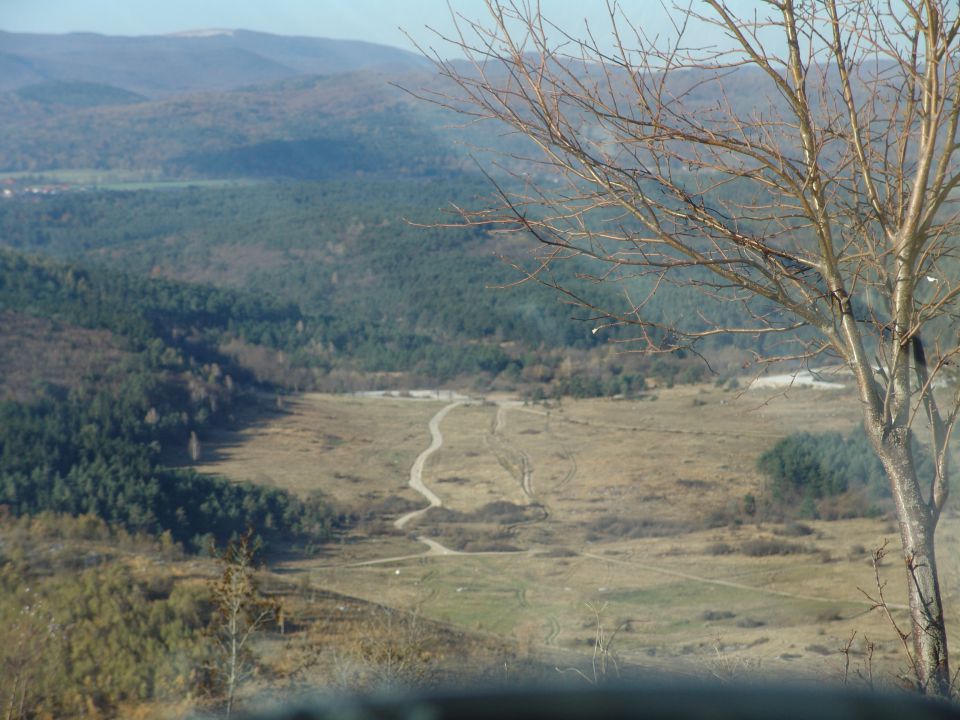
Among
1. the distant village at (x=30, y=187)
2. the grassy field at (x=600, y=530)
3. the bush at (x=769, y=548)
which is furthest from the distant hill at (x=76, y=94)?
the bush at (x=769, y=548)

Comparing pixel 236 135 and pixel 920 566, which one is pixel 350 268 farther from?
pixel 236 135

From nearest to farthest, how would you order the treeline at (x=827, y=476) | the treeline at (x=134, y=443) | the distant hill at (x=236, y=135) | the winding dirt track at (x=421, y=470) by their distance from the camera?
the treeline at (x=827, y=476) < the treeline at (x=134, y=443) < the winding dirt track at (x=421, y=470) < the distant hill at (x=236, y=135)

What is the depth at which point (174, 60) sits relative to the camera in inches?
3558

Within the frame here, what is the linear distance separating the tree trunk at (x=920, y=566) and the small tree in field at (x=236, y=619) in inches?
148

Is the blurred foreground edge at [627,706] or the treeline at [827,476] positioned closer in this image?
the blurred foreground edge at [627,706]

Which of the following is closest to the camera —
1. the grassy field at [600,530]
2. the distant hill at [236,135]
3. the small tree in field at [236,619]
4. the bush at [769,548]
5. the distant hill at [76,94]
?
the small tree in field at [236,619]

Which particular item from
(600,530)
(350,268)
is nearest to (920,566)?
(600,530)

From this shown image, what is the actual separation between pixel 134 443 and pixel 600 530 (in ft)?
18.9

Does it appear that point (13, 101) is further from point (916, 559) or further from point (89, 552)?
point (916, 559)

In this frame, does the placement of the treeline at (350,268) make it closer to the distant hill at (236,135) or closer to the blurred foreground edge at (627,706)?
the blurred foreground edge at (627,706)

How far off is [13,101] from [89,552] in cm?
5726

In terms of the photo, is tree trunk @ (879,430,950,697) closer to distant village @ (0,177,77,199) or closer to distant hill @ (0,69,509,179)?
distant village @ (0,177,77,199)

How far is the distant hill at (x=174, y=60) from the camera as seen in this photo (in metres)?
71.0

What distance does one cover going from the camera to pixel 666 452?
12500 millimetres
